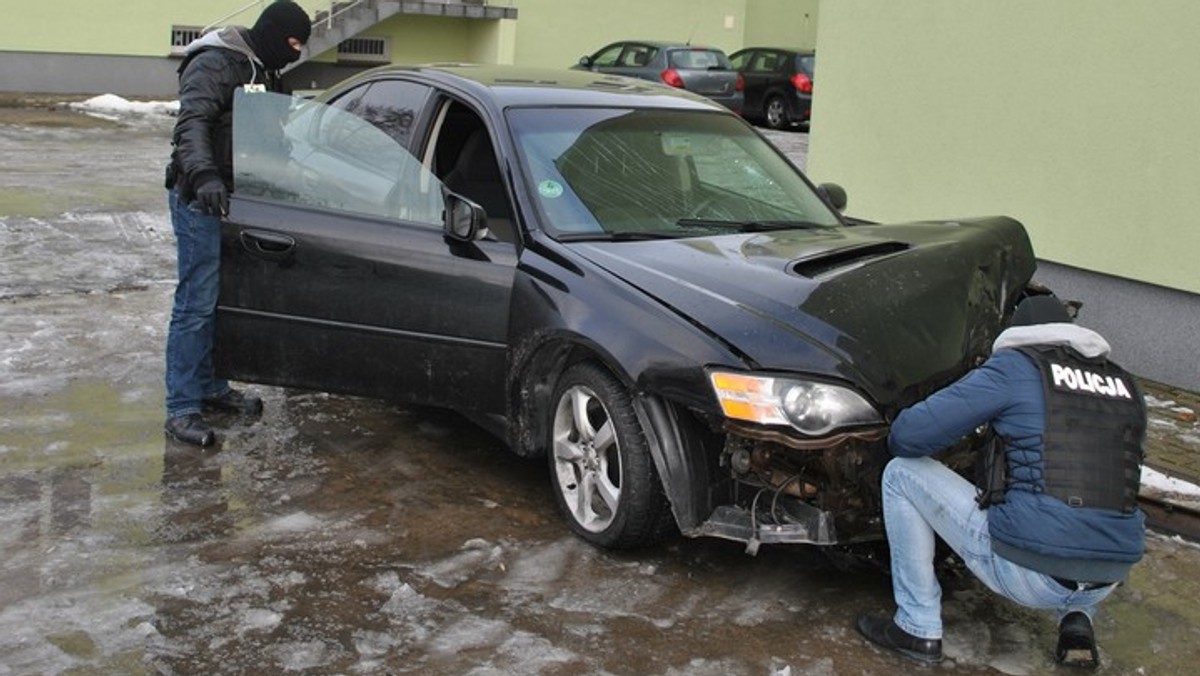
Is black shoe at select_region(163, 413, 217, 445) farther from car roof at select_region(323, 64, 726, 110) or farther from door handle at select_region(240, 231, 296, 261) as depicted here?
car roof at select_region(323, 64, 726, 110)

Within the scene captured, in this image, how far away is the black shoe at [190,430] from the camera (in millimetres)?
6232

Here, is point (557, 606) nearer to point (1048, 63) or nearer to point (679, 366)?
point (679, 366)

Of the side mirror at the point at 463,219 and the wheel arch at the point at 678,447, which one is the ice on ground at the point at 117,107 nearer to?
the side mirror at the point at 463,219

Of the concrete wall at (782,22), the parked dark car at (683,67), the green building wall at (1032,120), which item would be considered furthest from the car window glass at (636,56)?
the green building wall at (1032,120)

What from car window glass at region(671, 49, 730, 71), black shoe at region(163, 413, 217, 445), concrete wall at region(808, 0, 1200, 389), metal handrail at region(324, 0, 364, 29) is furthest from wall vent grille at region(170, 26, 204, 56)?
black shoe at region(163, 413, 217, 445)

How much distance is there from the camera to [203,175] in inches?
239

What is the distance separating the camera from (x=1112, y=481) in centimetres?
412

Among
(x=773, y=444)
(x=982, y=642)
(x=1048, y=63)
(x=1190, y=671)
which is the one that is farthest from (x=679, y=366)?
(x=1048, y=63)

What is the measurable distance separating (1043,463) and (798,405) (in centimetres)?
77

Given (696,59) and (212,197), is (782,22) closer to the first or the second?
(696,59)

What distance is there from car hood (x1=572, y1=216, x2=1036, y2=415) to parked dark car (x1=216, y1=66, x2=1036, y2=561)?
10 mm

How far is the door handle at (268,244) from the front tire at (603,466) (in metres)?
1.45

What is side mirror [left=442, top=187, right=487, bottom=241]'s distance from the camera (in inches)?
222

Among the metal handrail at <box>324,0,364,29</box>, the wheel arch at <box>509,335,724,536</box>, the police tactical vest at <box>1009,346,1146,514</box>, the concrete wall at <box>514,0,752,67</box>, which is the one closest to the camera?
the police tactical vest at <box>1009,346,1146,514</box>
